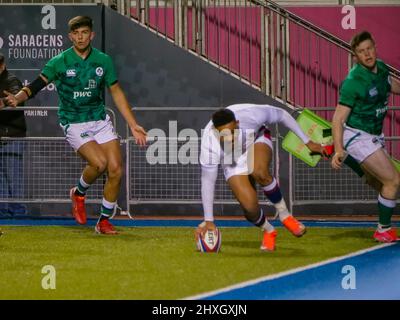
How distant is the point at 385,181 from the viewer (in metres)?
11.7

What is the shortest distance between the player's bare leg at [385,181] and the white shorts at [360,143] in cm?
6

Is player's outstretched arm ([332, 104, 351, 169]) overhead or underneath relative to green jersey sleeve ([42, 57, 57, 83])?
underneath

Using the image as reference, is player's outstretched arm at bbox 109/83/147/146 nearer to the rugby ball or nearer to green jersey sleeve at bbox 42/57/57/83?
green jersey sleeve at bbox 42/57/57/83

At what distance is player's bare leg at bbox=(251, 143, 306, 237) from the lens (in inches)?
440

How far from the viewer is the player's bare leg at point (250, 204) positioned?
10898mm

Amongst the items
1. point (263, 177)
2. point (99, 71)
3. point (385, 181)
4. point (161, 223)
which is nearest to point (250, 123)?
point (263, 177)

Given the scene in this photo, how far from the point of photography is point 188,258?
10672 millimetres

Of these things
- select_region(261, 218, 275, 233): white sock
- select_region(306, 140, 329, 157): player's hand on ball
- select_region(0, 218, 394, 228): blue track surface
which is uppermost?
select_region(306, 140, 329, 157): player's hand on ball

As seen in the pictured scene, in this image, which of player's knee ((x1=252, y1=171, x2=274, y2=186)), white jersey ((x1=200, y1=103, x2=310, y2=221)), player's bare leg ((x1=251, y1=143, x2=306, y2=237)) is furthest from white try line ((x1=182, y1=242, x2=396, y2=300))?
white jersey ((x1=200, y1=103, x2=310, y2=221))

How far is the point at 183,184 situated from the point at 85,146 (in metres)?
3.29

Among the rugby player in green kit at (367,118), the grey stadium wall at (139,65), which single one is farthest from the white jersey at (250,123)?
the grey stadium wall at (139,65)

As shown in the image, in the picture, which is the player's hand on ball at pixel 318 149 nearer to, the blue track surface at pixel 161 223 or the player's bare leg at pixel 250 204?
the player's bare leg at pixel 250 204

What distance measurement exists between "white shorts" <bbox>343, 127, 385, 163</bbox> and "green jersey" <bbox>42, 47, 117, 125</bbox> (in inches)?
113
